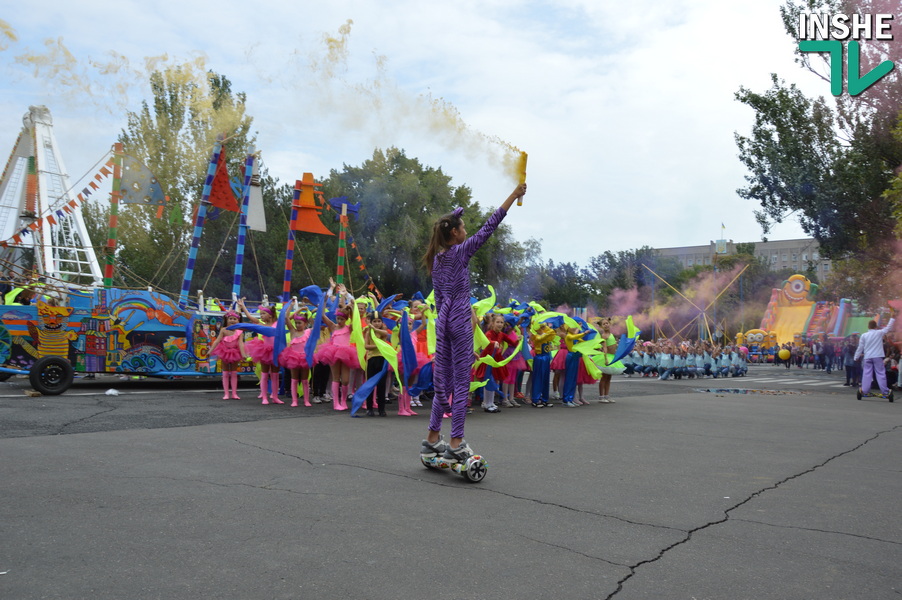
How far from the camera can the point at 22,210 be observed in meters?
25.7

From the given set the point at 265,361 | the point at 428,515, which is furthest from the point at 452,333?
the point at 265,361

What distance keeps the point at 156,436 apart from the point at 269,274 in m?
28.9

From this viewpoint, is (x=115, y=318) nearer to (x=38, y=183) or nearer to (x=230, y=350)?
(x=230, y=350)

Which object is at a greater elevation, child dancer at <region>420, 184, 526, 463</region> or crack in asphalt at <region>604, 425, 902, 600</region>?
child dancer at <region>420, 184, 526, 463</region>

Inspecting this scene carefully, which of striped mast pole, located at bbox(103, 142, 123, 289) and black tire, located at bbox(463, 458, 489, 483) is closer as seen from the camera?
black tire, located at bbox(463, 458, 489, 483)

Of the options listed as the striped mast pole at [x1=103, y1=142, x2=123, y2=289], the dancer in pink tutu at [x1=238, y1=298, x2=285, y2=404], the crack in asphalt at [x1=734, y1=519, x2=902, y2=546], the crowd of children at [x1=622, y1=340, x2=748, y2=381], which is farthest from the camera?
the crowd of children at [x1=622, y1=340, x2=748, y2=381]

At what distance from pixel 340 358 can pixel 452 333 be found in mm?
5882

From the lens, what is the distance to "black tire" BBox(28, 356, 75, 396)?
1199 cm

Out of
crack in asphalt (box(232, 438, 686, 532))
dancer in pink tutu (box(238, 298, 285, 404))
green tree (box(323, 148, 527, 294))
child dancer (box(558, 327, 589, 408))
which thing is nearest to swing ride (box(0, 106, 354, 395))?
dancer in pink tutu (box(238, 298, 285, 404))

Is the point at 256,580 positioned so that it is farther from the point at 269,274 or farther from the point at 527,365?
the point at 269,274

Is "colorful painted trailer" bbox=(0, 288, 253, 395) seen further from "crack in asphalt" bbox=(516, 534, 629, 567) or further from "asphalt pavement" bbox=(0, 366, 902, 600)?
"crack in asphalt" bbox=(516, 534, 629, 567)

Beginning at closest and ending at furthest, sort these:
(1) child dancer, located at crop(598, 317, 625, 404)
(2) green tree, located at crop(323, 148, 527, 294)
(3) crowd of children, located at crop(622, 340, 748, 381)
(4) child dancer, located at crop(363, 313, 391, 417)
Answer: (4) child dancer, located at crop(363, 313, 391, 417) < (1) child dancer, located at crop(598, 317, 625, 404) < (3) crowd of children, located at crop(622, 340, 748, 381) < (2) green tree, located at crop(323, 148, 527, 294)

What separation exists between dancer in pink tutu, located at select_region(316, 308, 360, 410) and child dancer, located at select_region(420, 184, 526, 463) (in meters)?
5.53

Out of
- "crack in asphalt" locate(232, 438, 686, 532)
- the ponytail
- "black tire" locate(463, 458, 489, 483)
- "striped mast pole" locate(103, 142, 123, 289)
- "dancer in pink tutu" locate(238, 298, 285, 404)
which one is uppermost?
"striped mast pole" locate(103, 142, 123, 289)
